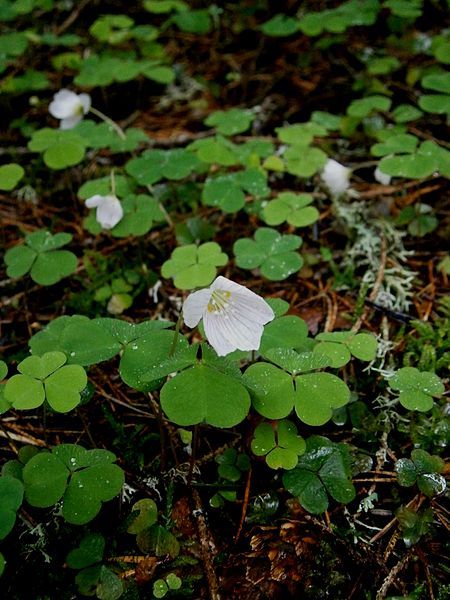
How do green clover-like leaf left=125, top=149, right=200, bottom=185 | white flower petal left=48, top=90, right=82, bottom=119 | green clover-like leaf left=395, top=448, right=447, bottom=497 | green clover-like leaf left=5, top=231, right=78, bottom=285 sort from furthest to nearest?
1. white flower petal left=48, top=90, right=82, bottom=119
2. green clover-like leaf left=125, top=149, right=200, bottom=185
3. green clover-like leaf left=5, top=231, right=78, bottom=285
4. green clover-like leaf left=395, top=448, right=447, bottom=497

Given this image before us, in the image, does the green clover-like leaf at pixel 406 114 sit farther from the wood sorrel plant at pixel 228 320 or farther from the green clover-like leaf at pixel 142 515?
the green clover-like leaf at pixel 142 515

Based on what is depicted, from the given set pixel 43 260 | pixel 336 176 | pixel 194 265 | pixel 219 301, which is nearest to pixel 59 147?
pixel 43 260

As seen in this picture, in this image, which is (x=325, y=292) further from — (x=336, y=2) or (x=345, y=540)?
(x=336, y=2)

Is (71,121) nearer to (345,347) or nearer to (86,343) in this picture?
(86,343)

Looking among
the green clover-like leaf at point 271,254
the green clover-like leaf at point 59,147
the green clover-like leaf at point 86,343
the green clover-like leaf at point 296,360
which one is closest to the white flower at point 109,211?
the green clover-like leaf at point 59,147

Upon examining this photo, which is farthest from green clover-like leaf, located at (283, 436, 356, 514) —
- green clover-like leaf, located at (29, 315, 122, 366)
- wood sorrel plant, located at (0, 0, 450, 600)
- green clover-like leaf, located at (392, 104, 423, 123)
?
green clover-like leaf, located at (392, 104, 423, 123)

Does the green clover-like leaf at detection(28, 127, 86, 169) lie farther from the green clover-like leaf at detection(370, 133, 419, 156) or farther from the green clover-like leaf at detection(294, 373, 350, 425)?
the green clover-like leaf at detection(294, 373, 350, 425)
